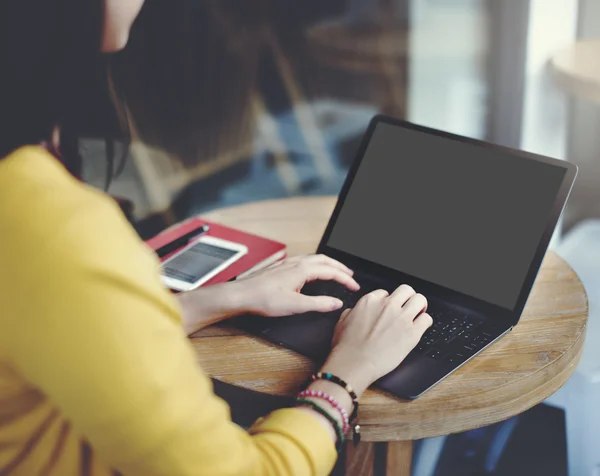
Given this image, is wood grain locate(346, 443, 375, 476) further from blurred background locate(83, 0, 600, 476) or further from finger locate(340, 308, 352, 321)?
blurred background locate(83, 0, 600, 476)

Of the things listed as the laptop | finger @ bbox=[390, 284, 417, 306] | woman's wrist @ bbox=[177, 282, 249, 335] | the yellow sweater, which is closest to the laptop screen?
the laptop

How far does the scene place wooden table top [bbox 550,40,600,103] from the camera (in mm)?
1501

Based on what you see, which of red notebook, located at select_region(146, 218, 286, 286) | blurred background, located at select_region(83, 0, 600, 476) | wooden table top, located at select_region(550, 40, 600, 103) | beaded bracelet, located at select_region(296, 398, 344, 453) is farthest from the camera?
blurred background, located at select_region(83, 0, 600, 476)

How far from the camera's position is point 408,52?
225 cm

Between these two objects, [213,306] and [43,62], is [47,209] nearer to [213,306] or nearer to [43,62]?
[43,62]

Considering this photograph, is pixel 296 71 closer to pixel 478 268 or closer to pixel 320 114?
pixel 320 114

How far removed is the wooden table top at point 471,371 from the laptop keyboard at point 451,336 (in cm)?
2

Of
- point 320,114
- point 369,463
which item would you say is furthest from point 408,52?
point 369,463

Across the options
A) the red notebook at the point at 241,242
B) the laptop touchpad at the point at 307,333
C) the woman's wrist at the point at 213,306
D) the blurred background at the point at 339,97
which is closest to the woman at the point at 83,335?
the laptop touchpad at the point at 307,333

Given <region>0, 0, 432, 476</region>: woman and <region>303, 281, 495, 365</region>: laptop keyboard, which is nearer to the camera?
<region>0, 0, 432, 476</region>: woman

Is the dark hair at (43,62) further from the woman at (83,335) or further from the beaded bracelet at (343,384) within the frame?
the beaded bracelet at (343,384)

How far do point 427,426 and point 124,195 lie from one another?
1341mm

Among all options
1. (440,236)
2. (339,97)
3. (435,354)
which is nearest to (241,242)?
(440,236)

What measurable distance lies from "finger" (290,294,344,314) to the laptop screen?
0.53ft
